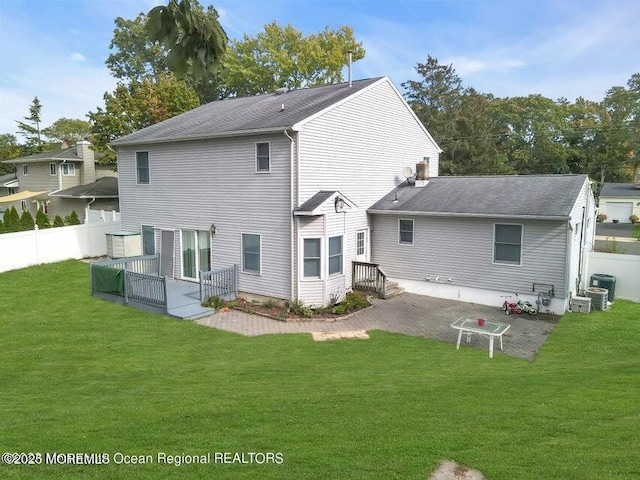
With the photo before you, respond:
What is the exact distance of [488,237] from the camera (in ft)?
50.9

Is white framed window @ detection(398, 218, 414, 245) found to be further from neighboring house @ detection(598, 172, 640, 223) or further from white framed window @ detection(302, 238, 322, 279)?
neighboring house @ detection(598, 172, 640, 223)

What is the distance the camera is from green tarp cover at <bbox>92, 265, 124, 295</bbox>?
15.1m

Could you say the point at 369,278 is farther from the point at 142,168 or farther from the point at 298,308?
the point at 142,168

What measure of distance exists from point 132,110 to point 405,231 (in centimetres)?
2334

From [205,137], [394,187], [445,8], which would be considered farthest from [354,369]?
[445,8]

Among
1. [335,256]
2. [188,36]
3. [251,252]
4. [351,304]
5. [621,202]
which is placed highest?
[188,36]

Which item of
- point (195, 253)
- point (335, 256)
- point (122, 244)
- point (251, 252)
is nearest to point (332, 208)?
point (335, 256)

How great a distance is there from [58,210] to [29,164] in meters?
6.43

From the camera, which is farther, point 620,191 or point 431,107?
point 431,107

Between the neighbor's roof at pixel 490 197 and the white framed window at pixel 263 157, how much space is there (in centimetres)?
498

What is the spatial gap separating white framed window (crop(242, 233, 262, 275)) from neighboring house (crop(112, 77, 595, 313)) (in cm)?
5

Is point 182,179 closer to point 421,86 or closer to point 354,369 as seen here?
point 354,369

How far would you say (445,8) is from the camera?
15.4 metres

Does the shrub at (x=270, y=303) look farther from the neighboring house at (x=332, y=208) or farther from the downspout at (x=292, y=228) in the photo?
the downspout at (x=292, y=228)
